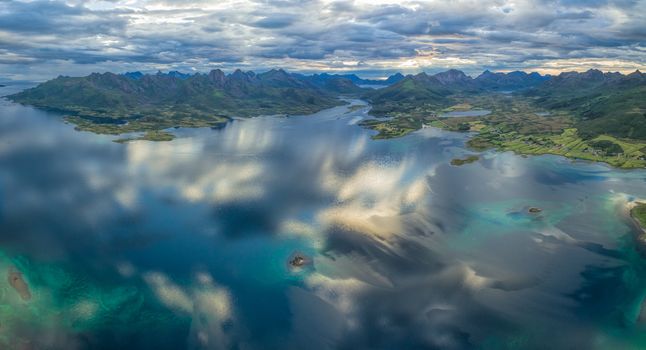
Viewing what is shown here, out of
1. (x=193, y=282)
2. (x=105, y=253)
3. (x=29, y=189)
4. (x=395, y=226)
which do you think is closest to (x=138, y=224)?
(x=105, y=253)

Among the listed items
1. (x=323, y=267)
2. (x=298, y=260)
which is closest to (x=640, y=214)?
(x=323, y=267)

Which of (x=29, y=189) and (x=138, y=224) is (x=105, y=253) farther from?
(x=29, y=189)

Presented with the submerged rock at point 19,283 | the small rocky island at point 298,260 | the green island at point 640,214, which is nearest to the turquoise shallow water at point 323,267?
the submerged rock at point 19,283

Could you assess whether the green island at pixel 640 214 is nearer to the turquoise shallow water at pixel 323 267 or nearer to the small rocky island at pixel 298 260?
the turquoise shallow water at pixel 323 267

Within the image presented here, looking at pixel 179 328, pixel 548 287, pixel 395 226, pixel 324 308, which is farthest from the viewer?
pixel 395 226

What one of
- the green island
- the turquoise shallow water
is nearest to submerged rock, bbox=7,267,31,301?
the turquoise shallow water

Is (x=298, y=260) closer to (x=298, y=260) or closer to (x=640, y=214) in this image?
(x=298, y=260)

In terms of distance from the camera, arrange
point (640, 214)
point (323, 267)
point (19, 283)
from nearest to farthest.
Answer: point (19, 283) → point (323, 267) → point (640, 214)

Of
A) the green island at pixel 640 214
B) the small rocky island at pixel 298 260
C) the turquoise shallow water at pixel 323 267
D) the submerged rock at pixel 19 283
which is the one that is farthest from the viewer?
the green island at pixel 640 214
